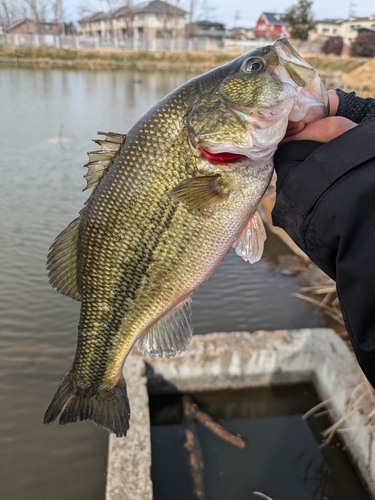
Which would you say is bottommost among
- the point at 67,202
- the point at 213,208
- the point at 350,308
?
the point at 67,202

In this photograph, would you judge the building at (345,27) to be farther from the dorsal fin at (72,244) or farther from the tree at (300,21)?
the dorsal fin at (72,244)

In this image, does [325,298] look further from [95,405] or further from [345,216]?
[345,216]

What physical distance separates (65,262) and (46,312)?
11.0 feet

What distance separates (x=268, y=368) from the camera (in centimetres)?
370

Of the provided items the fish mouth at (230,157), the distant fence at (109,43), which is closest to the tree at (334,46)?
the distant fence at (109,43)

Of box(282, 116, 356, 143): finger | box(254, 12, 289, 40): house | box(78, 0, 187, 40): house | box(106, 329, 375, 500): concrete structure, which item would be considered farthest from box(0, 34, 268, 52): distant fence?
box(282, 116, 356, 143): finger

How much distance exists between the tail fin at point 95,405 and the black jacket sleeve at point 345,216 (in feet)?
3.78

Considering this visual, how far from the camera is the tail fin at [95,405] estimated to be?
77.2 inches

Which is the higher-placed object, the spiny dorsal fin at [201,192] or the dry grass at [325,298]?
the spiny dorsal fin at [201,192]

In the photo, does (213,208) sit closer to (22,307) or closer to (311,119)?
(311,119)

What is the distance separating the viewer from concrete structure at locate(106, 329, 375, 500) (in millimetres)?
3195

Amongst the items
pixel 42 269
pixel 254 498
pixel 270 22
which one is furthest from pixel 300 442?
pixel 270 22

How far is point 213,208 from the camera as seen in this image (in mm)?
1739

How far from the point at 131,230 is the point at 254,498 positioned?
7.61ft
